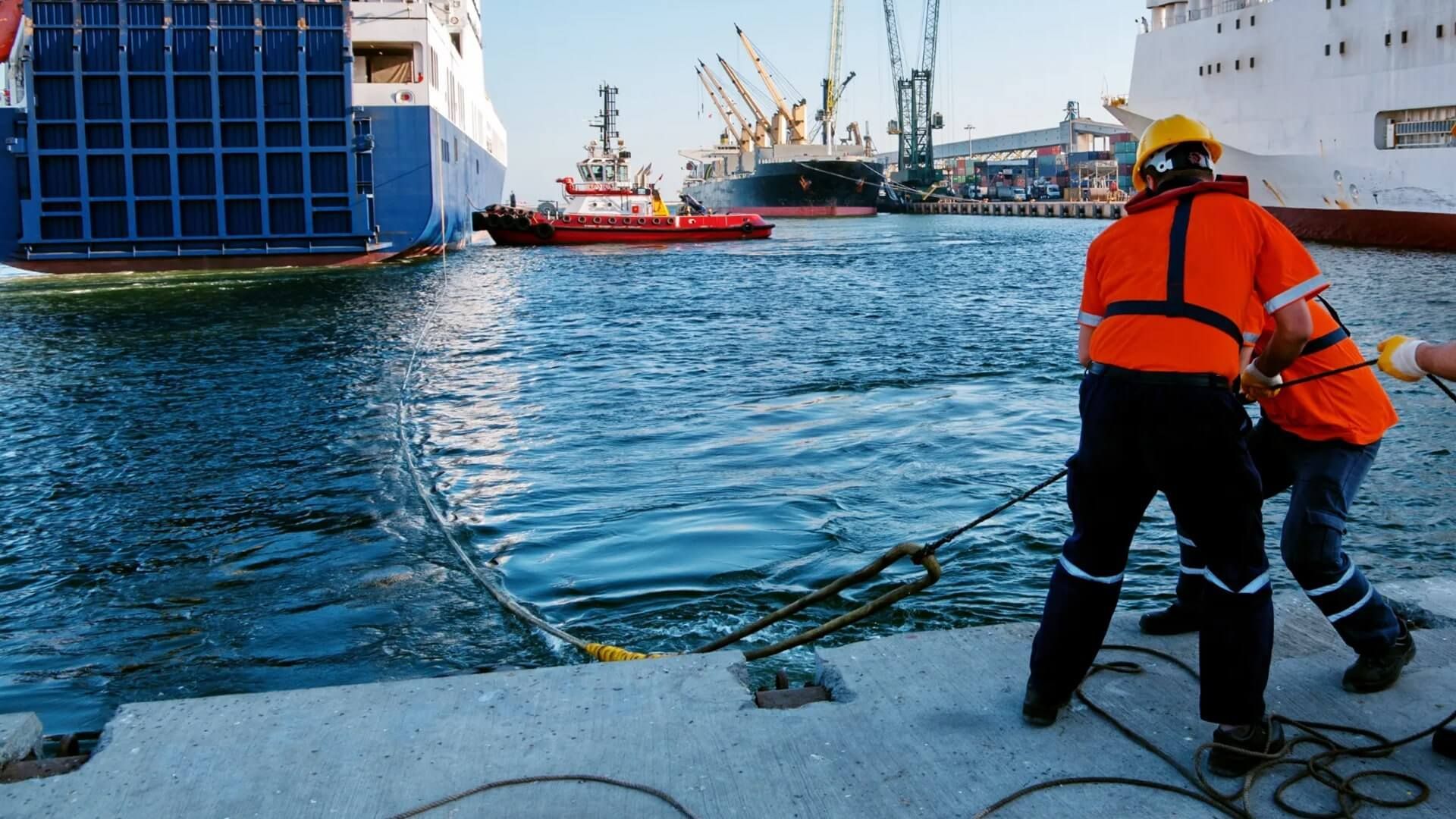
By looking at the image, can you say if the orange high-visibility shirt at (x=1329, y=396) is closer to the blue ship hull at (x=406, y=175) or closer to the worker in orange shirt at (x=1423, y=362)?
the worker in orange shirt at (x=1423, y=362)

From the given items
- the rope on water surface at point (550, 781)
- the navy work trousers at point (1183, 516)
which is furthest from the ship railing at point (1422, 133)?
the rope on water surface at point (550, 781)

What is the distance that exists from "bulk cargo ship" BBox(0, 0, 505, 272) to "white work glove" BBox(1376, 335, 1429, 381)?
24490 millimetres

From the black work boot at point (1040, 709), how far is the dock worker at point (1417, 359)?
1.14 metres

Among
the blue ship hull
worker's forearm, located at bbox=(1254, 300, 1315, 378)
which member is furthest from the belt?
the blue ship hull

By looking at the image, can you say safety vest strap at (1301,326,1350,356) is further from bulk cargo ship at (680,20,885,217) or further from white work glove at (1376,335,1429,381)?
bulk cargo ship at (680,20,885,217)

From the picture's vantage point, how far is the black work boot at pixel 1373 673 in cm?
337

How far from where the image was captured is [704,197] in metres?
112

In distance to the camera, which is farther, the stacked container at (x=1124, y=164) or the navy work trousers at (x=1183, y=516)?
the stacked container at (x=1124, y=164)

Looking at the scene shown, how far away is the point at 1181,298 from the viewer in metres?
2.98

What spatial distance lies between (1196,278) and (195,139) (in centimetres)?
2524

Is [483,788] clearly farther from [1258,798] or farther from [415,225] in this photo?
[415,225]

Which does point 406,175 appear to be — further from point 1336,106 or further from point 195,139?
point 1336,106

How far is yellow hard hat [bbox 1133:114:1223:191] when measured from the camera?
3.15m

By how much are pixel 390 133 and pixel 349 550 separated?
72.3ft
